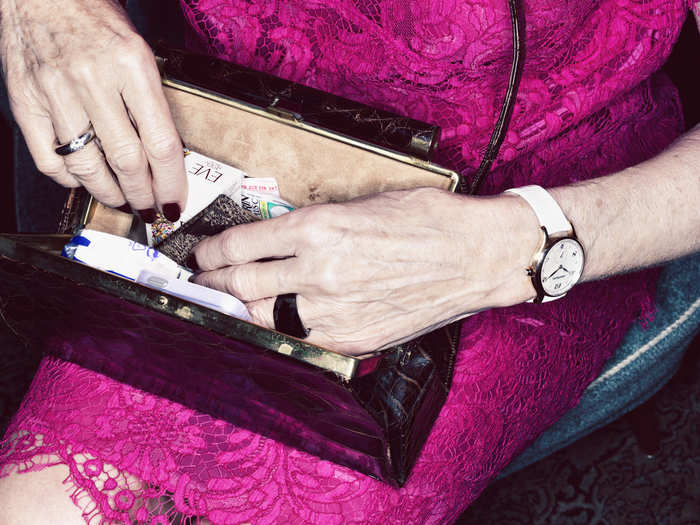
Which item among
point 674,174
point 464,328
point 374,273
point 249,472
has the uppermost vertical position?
point 674,174

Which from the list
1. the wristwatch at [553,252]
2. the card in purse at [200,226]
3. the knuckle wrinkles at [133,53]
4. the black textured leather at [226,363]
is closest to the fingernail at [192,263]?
the card in purse at [200,226]

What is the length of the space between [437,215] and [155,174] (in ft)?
1.04

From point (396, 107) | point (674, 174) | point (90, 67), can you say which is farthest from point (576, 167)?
point (90, 67)

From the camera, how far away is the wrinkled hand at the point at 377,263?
1.78 ft

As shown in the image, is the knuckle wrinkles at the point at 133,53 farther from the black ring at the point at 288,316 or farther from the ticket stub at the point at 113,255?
the black ring at the point at 288,316

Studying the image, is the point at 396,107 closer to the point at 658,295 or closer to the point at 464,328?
the point at 464,328

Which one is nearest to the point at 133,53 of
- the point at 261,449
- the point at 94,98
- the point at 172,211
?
the point at 94,98

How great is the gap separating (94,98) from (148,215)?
144mm

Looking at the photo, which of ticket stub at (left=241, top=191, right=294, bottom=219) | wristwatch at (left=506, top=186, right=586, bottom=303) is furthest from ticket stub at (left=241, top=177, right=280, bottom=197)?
wristwatch at (left=506, top=186, right=586, bottom=303)

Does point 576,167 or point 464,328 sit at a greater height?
point 576,167

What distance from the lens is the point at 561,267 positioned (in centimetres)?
61

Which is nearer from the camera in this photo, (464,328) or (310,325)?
(310,325)

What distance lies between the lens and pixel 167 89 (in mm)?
625

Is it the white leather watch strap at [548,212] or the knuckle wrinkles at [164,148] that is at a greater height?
the white leather watch strap at [548,212]
